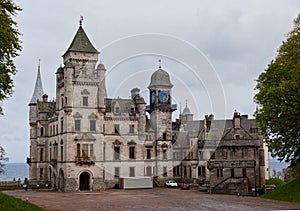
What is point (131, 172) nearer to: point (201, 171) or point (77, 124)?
point (201, 171)

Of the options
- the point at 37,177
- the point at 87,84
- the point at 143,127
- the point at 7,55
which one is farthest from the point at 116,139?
the point at 7,55

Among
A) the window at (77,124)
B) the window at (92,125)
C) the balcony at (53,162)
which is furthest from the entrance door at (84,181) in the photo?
the window at (77,124)

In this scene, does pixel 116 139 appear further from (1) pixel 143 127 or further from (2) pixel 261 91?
(2) pixel 261 91

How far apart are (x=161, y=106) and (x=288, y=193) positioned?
3438 centimetres

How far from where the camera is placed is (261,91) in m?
46.5

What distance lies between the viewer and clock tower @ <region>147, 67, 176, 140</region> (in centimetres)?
7562

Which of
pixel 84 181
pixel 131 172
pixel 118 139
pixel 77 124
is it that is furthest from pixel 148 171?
pixel 77 124

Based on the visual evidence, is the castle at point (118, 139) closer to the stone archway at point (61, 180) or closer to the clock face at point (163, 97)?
the stone archway at point (61, 180)

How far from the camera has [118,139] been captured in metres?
72.1

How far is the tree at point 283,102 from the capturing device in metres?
41.7

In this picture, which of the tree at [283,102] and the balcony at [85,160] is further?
the balcony at [85,160]

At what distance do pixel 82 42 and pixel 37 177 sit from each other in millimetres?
24305

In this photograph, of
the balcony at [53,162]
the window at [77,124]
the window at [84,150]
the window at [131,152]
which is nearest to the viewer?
the window at [77,124]

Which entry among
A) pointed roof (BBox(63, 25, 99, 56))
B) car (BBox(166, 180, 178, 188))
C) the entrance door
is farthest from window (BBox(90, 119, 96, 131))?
car (BBox(166, 180, 178, 188))
